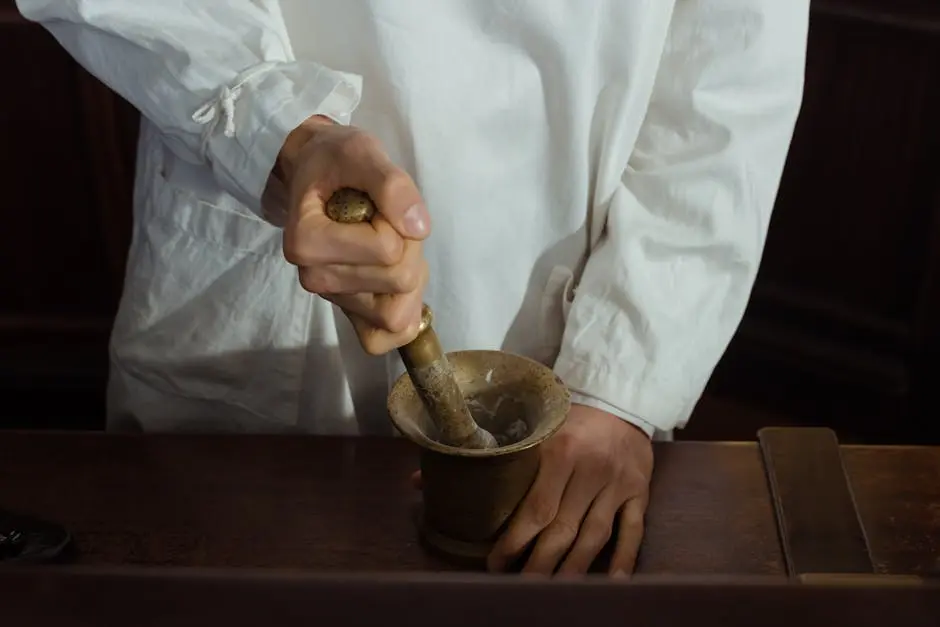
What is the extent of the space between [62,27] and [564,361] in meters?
0.48

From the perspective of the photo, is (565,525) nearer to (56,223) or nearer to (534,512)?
(534,512)

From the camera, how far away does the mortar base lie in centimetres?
77

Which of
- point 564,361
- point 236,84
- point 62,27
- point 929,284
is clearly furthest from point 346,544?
point 929,284

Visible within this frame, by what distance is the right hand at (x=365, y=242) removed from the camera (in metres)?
0.63

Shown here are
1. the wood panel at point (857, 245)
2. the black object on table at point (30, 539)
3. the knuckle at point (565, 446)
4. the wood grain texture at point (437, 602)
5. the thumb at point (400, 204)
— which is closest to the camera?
the wood grain texture at point (437, 602)

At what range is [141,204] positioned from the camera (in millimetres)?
959

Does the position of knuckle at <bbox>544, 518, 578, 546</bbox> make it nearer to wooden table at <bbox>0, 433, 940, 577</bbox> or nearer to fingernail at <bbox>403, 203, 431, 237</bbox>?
wooden table at <bbox>0, 433, 940, 577</bbox>

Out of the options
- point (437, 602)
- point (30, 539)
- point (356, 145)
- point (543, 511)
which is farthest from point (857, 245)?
point (437, 602)

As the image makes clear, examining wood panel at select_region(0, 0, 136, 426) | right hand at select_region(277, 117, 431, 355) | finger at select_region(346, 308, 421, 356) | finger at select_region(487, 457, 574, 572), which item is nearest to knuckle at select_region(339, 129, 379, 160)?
right hand at select_region(277, 117, 431, 355)

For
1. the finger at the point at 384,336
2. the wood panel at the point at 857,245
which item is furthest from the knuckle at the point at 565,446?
the wood panel at the point at 857,245

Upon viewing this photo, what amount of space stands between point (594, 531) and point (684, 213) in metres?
0.29

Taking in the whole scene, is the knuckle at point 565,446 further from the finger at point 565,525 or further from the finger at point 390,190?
the finger at point 390,190

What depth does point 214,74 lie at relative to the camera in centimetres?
81

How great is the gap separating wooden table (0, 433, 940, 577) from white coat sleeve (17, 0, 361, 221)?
0.70ft
